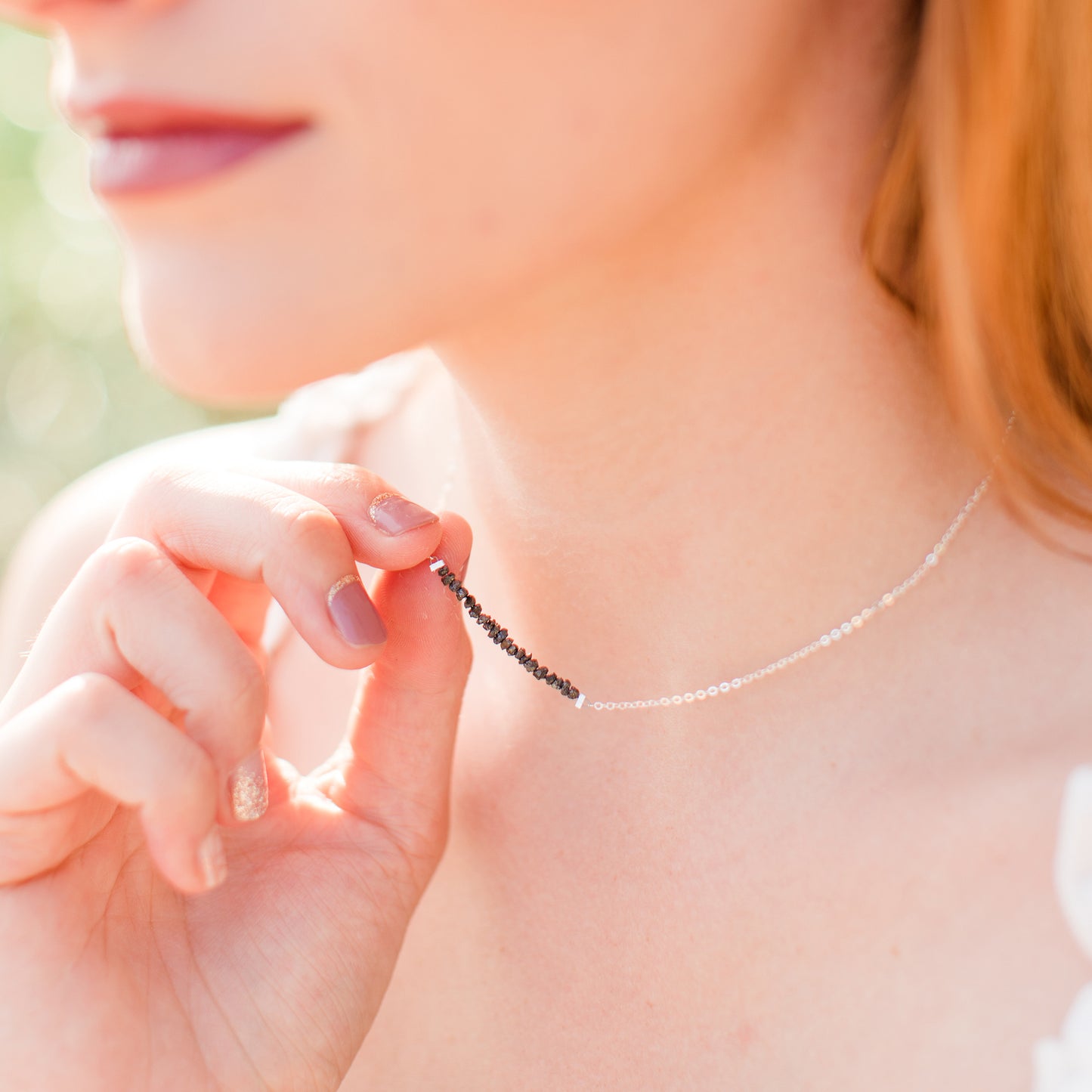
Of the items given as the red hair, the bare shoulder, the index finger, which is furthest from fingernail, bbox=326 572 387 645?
the bare shoulder

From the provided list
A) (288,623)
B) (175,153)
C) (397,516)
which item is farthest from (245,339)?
(288,623)

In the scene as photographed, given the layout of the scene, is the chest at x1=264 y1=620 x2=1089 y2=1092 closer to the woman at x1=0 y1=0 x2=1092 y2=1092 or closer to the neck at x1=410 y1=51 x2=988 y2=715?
the woman at x1=0 y1=0 x2=1092 y2=1092

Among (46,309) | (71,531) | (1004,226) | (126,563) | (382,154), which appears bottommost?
(46,309)

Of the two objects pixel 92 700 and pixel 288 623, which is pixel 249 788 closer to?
pixel 92 700

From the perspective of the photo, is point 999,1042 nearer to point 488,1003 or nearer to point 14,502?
point 488,1003

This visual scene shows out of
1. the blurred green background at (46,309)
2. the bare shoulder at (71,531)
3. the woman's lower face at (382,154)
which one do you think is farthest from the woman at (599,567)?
the blurred green background at (46,309)

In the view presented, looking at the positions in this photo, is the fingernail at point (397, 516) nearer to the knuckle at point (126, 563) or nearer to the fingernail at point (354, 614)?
the fingernail at point (354, 614)

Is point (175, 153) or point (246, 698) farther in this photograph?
point (246, 698)
